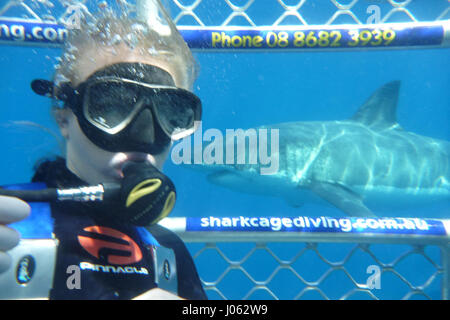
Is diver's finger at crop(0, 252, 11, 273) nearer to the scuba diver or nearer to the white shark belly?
the scuba diver

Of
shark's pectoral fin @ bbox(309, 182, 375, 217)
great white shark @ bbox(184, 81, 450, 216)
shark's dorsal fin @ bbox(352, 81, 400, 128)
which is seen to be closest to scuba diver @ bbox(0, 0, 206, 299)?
shark's pectoral fin @ bbox(309, 182, 375, 217)

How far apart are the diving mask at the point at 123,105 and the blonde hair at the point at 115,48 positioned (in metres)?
0.08

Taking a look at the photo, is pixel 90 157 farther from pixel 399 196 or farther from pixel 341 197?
pixel 399 196

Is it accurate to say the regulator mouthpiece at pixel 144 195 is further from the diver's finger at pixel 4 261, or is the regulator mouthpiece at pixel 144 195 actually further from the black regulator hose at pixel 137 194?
the diver's finger at pixel 4 261

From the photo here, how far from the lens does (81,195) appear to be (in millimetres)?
1008

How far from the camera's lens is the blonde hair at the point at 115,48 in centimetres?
126

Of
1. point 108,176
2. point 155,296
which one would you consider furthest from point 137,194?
point 155,296

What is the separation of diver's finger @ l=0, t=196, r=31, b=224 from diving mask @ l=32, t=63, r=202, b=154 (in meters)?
0.37

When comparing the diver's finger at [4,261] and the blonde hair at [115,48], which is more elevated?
the blonde hair at [115,48]

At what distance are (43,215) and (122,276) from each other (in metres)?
0.31

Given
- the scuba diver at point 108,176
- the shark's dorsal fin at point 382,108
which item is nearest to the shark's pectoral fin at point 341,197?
the shark's dorsal fin at point 382,108

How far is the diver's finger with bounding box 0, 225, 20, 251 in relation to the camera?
0.81 metres

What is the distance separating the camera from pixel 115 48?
1.27 m
